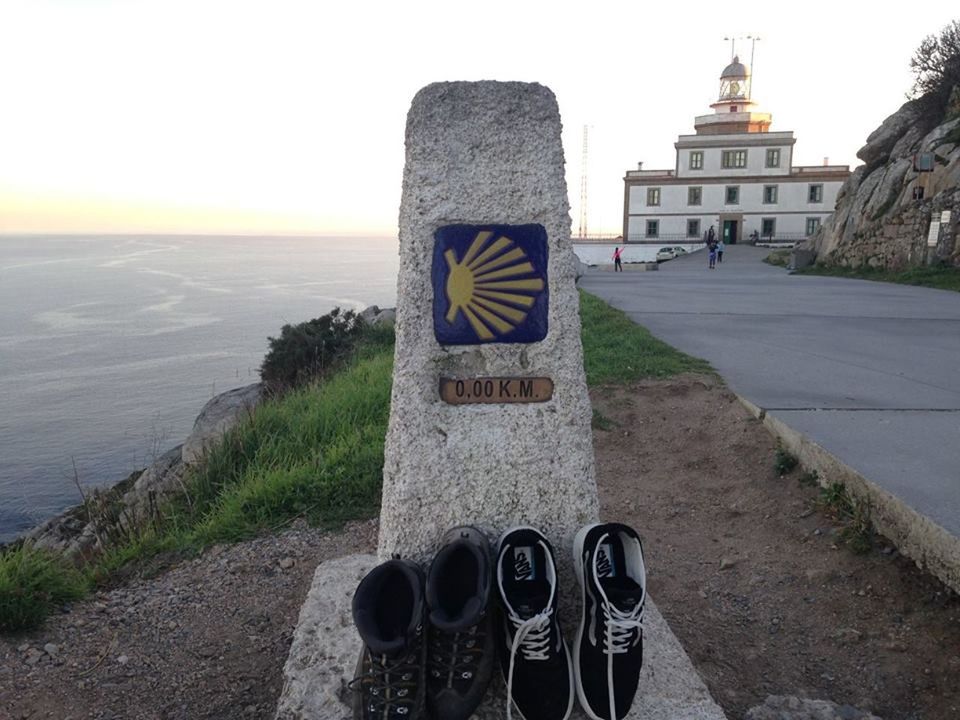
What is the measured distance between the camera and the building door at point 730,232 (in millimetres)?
48969

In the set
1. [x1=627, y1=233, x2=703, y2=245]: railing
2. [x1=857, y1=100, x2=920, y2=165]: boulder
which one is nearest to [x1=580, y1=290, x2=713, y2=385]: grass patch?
[x1=857, y1=100, x2=920, y2=165]: boulder

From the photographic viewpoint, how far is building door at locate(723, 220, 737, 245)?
48969 millimetres

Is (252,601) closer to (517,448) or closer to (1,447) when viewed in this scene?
(517,448)

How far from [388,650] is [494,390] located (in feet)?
3.04

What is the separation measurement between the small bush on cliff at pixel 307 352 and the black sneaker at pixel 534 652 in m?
8.28

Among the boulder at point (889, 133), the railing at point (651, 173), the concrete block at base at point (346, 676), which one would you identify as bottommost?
the concrete block at base at point (346, 676)

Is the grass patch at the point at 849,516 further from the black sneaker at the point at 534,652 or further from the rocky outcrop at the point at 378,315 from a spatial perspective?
the rocky outcrop at the point at 378,315

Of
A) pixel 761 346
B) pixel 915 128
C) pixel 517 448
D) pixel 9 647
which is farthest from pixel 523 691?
pixel 915 128

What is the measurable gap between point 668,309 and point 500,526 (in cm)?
1029

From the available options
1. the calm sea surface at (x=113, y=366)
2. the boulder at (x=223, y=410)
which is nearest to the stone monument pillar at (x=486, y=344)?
the boulder at (x=223, y=410)

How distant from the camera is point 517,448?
257 centimetres

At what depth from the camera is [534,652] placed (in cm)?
227

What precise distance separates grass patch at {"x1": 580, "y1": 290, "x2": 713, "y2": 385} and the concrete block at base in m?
3.58

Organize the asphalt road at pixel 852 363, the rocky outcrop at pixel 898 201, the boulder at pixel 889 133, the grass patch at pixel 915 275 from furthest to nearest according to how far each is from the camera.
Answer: the boulder at pixel 889 133 → the rocky outcrop at pixel 898 201 → the grass patch at pixel 915 275 → the asphalt road at pixel 852 363
